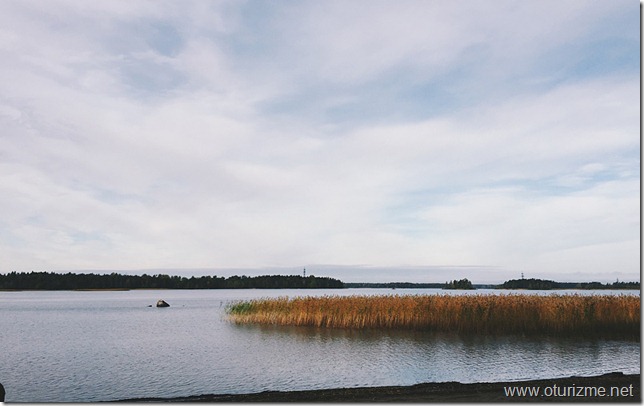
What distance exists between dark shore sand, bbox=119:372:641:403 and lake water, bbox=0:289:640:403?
3.63m

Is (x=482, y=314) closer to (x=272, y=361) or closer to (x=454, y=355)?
(x=454, y=355)

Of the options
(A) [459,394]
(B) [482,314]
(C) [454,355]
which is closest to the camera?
(A) [459,394]

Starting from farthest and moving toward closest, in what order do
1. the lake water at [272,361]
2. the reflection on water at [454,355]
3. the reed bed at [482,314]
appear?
the reed bed at [482,314] → the reflection on water at [454,355] → the lake water at [272,361]

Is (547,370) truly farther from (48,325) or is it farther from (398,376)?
(48,325)

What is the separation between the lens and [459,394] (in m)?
11.6

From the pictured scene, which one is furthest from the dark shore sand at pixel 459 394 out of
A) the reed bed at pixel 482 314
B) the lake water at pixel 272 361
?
the reed bed at pixel 482 314

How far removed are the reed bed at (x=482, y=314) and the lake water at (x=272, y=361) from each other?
3.99 feet

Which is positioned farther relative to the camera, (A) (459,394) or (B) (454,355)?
(B) (454,355)

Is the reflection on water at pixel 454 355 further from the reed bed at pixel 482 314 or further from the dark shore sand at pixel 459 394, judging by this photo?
the dark shore sand at pixel 459 394

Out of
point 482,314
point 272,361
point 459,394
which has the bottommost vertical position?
point 272,361

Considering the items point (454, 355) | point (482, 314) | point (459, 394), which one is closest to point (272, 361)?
point (454, 355)

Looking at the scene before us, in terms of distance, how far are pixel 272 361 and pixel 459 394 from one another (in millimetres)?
10652

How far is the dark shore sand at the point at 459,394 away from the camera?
1088cm

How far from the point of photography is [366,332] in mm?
29125
